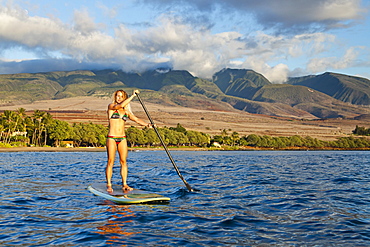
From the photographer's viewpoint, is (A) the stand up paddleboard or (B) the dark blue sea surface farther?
(A) the stand up paddleboard

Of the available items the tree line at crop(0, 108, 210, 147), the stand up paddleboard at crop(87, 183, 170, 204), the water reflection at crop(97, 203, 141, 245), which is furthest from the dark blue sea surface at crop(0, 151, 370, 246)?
the tree line at crop(0, 108, 210, 147)

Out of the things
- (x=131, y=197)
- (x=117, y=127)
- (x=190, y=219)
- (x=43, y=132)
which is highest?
(x=117, y=127)

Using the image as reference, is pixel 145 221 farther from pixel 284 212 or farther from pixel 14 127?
pixel 14 127

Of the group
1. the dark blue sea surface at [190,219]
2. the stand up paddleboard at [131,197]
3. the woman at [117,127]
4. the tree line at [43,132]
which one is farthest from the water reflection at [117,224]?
the tree line at [43,132]

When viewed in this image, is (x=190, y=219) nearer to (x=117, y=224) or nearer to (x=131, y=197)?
(x=117, y=224)

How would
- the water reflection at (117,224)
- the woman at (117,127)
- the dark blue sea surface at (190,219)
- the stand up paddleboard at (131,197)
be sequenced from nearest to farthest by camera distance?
the dark blue sea surface at (190,219), the water reflection at (117,224), the stand up paddleboard at (131,197), the woman at (117,127)

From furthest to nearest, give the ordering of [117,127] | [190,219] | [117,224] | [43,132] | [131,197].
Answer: [43,132] → [117,127] → [131,197] → [190,219] → [117,224]

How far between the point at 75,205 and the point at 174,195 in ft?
15.7

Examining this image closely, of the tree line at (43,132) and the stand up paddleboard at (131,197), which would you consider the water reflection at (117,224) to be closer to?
the stand up paddleboard at (131,197)

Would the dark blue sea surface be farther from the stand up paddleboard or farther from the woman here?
the woman

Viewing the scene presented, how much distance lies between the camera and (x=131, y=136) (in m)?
171

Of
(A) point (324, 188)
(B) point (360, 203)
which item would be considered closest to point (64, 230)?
(B) point (360, 203)

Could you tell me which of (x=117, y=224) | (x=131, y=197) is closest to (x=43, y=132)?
(x=131, y=197)

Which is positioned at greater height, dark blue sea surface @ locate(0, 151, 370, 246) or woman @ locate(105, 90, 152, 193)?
woman @ locate(105, 90, 152, 193)
